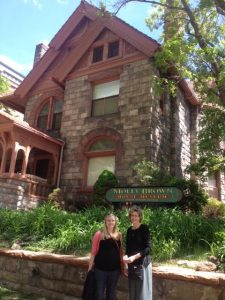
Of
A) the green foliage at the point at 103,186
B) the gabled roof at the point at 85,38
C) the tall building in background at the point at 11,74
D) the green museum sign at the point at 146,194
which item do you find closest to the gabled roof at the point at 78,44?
the gabled roof at the point at 85,38

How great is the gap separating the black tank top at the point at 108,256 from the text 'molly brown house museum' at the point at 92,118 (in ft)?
25.2

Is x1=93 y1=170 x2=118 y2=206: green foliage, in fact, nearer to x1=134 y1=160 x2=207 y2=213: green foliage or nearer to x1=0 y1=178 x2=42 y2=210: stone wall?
x1=134 y1=160 x2=207 y2=213: green foliage

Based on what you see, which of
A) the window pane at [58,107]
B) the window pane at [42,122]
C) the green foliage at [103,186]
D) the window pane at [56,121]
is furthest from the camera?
the window pane at [42,122]

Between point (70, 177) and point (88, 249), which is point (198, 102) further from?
point (88, 249)

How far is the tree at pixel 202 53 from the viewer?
10.7 m

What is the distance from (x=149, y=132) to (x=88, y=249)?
6770 mm

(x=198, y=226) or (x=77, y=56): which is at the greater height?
(x=77, y=56)

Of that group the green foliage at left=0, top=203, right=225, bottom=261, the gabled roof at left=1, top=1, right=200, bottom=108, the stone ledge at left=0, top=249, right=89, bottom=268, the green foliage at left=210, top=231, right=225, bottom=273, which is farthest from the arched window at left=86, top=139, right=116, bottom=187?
the green foliage at left=210, top=231, right=225, bottom=273

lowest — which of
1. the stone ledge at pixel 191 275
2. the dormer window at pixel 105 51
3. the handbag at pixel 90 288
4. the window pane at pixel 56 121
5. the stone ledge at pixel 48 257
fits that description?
the handbag at pixel 90 288

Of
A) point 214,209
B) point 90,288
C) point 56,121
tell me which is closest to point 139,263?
point 90,288

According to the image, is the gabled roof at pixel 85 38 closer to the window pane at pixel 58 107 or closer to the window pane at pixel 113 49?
the window pane at pixel 113 49

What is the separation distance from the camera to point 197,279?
4895 millimetres

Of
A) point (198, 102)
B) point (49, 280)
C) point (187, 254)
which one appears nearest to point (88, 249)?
point (49, 280)

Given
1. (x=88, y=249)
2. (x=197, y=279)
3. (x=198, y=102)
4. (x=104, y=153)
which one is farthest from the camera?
(x=198, y=102)
